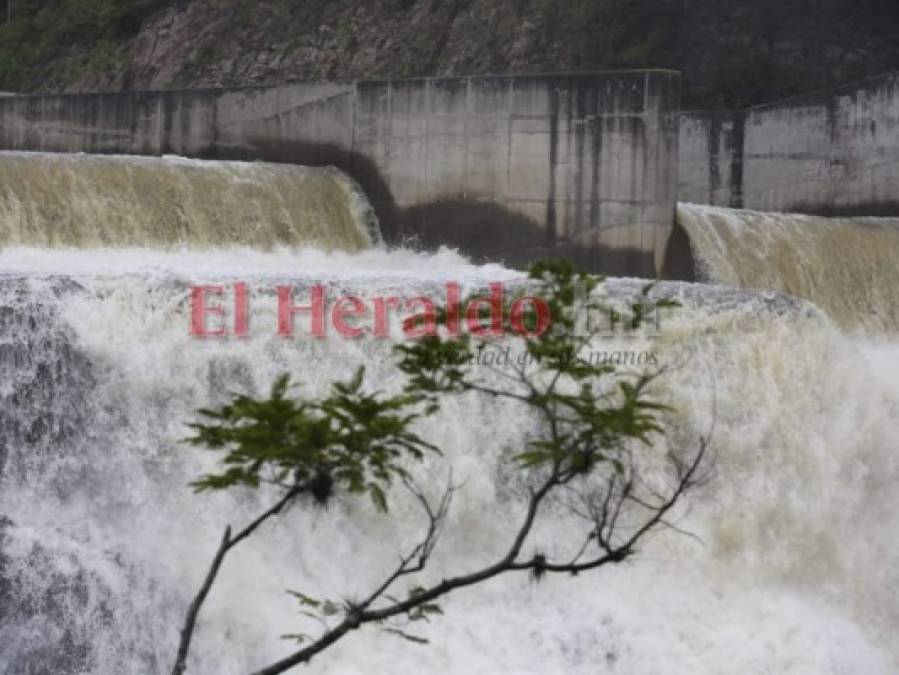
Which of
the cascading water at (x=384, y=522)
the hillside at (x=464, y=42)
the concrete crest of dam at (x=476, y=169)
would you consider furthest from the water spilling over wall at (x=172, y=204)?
the hillside at (x=464, y=42)

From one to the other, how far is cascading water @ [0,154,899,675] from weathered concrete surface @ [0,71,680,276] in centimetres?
386

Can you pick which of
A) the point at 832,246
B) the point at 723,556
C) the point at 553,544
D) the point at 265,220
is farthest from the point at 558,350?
the point at 832,246

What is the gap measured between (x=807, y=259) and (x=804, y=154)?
12.8ft

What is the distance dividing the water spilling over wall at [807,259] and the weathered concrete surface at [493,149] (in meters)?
0.93

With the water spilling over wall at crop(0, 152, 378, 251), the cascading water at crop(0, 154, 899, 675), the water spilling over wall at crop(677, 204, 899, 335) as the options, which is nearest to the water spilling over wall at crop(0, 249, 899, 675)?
the cascading water at crop(0, 154, 899, 675)

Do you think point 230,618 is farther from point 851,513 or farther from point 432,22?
point 432,22

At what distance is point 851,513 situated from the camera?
11.9m

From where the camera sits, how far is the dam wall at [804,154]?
20656mm

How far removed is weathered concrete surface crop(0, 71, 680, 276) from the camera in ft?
52.5

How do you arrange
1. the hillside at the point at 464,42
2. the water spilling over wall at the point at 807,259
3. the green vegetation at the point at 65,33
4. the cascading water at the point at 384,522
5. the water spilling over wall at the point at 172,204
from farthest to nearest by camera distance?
the green vegetation at the point at 65,33, the hillside at the point at 464,42, the water spilling over wall at the point at 807,259, the water spilling over wall at the point at 172,204, the cascading water at the point at 384,522

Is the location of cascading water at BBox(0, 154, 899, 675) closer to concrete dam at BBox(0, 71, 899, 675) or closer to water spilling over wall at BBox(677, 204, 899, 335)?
concrete dam at BBox(0, 71, 899, 675)

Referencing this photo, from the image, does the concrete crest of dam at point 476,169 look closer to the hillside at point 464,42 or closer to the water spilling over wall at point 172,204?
the water spilling over wall at point 172,204

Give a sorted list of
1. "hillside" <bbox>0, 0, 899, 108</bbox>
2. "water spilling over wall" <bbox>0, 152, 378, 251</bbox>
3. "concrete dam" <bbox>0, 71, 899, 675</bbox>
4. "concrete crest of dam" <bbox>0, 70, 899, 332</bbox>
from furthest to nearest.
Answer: "hillside" <bbox>0, 0, 899, 108</bbox>
"concrete crest of dam" <bbox>0, 70, 899, 332</bbox>
"water spilling over wall" <bbox>0, 152, 378, 251</bbox>
"concrete dam" <bbox>0, 71, 899, 675</bbox>

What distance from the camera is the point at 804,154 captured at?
21.4 metres
